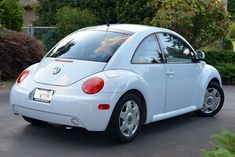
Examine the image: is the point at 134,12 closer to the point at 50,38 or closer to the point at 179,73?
the point at 50,38

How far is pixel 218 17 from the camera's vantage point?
16031 millimetres

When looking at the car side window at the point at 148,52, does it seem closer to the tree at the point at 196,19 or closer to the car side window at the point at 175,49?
the car side window at the point at 175,49

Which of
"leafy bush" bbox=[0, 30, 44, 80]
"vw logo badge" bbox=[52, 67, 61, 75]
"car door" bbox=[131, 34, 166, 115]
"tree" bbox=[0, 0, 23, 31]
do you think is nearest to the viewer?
"vw logo badge" bbox=[52, 67, 61, 75]

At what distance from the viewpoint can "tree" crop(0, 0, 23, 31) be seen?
14734 millimetres

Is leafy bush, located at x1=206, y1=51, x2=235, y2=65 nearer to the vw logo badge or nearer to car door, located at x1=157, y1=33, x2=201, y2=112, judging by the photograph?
car door, located at x1=157, y1=33, x2=201, y2=112

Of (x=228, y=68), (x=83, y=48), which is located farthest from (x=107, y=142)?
(x=228, y=68)

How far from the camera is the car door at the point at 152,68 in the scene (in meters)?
6.74

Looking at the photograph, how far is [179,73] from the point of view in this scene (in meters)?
7.38

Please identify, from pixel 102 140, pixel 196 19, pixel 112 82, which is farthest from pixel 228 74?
pixel 112 82

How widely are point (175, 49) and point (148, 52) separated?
2.42 ft

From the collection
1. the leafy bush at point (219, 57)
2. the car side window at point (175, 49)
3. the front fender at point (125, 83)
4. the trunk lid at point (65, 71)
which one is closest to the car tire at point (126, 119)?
the front fender at point (125, 83)

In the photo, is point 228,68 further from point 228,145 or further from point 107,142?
point 228,145

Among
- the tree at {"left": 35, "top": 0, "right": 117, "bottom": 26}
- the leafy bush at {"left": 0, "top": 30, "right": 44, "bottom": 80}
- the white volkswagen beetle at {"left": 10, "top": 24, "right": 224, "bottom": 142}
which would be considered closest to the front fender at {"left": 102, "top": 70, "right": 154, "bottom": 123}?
the white volkswagen beetle at {"left": 10, "top": 24, "right": 224, "bottom": 142}

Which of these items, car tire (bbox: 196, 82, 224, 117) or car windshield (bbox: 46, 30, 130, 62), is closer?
car windshield (bbox: 46, 30, 130, 62)
